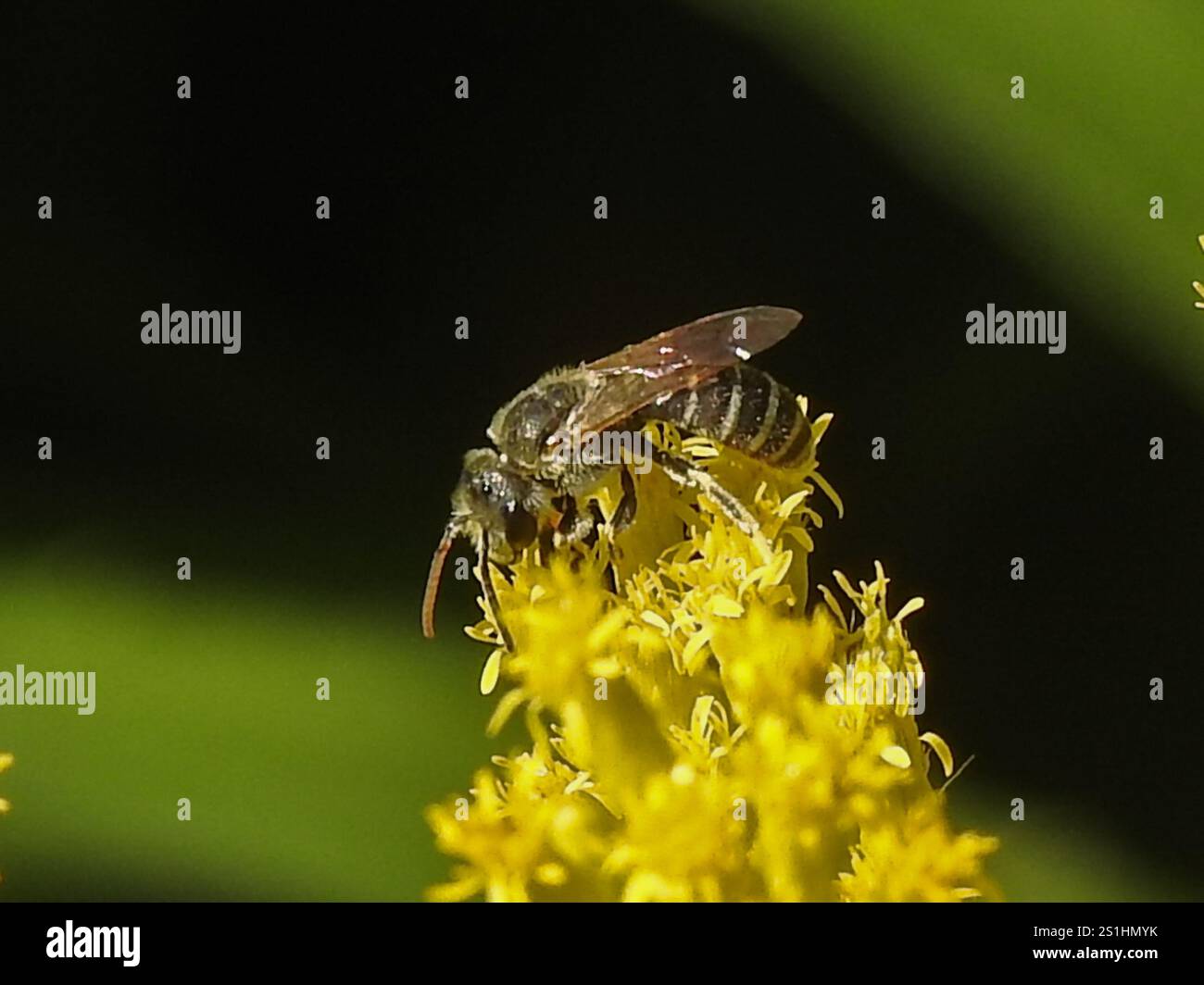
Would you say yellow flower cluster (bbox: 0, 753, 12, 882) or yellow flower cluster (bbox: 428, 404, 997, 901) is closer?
yellow flower cluster (bbox: 428, 404, 997, 901)

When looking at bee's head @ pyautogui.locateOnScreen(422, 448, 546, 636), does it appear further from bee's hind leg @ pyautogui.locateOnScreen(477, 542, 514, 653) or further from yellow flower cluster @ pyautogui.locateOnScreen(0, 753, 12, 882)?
yellow flower cluster @ pyautogui.locateOnScreen(0, 753, 12, 882)

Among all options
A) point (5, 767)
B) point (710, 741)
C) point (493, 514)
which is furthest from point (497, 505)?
point (5, 767)

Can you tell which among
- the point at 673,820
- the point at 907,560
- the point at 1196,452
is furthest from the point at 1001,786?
the point at 673,820

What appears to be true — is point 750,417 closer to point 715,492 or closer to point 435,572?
point 715,492

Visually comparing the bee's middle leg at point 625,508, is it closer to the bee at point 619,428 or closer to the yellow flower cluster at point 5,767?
the bee at point 619,428

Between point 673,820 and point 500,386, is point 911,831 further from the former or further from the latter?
point 500,386

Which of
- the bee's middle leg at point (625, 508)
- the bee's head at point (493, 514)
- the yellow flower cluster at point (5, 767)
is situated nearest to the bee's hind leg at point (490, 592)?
the bee's head at point (493, 514)

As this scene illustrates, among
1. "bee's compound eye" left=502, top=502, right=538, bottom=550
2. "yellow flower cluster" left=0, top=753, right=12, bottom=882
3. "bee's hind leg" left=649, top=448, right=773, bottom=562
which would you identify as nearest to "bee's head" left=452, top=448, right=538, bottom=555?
"bee's compound eye" left=502, top=502, right=538, bottom=550
